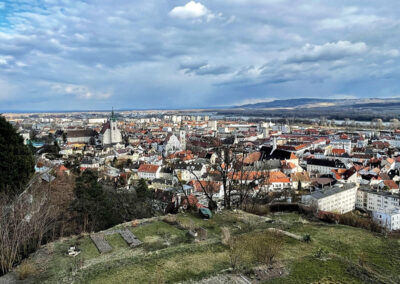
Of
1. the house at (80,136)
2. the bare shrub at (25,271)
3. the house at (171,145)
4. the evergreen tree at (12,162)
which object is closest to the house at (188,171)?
the house at (171,145)

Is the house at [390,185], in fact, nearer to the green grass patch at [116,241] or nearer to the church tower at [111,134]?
the green grass patch at [116,241]

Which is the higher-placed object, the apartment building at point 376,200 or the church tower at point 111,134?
the church tower at point 111,134

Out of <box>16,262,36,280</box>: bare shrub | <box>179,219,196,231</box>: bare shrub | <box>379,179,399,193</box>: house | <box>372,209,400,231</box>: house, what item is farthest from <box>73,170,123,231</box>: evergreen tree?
<box>379,179,399,193</box>: house

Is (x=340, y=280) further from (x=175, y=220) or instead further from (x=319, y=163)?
(x=319, y=163)

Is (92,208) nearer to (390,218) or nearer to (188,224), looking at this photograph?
(188,224)

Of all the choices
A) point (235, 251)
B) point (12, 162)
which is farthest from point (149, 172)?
point (235, 251)

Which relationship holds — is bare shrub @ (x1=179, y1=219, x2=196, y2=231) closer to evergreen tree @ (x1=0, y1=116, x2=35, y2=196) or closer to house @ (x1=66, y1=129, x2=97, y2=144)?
evergreen tree @ (x1=0, y1=116, x2=35, y2=196)

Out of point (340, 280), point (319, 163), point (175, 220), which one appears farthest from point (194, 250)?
point (319, 163)
